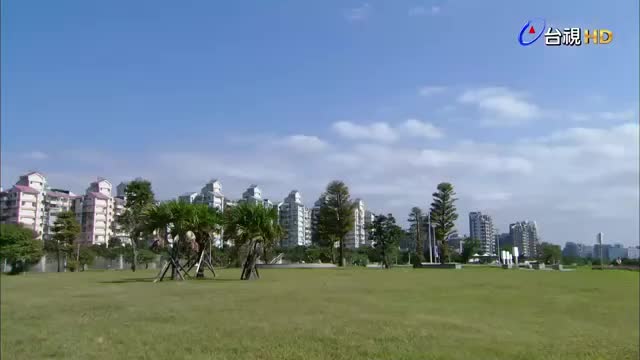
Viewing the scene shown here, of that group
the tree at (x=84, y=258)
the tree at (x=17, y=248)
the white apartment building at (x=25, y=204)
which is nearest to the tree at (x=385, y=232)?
the tree at (x=84, y=258)

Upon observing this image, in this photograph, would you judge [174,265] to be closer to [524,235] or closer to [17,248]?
[17,248]

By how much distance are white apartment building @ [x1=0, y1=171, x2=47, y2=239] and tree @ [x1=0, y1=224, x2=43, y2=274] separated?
5581cm

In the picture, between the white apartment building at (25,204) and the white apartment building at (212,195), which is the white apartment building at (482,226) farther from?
the white apartment building at (25,204)

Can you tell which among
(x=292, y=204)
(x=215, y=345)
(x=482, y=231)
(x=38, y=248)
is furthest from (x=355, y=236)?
(x=215, y=345)

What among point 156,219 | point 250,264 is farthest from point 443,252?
point 156,219

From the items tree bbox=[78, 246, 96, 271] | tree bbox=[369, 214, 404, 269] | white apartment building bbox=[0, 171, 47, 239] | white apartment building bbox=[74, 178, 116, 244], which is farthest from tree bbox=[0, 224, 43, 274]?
white apartment building bbox=[74, 178, 116, 244]

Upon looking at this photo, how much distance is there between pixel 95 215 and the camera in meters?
114

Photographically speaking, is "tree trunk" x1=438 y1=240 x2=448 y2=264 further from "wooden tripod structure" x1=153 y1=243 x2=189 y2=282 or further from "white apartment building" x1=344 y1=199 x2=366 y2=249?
"white apartment building" x1=344 y1=199 x2=366 y2=249

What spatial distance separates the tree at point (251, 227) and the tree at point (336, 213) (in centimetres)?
3609

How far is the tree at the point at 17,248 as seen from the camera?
4484 centimetres

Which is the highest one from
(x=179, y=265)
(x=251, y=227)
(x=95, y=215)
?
(x=95, y=215)

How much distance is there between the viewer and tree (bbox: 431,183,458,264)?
6712cm

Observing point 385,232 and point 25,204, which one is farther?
point 25,204

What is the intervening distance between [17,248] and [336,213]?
33842mm
